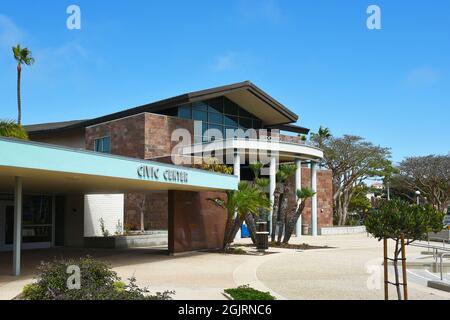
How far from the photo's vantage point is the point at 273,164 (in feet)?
107

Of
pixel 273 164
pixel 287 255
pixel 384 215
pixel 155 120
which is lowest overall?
pixel 287 255

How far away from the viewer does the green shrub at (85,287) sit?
7.84 meters

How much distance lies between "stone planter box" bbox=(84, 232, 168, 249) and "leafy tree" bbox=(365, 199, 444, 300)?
1658cm

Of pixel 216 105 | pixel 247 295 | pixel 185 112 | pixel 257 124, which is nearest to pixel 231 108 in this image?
pixel 216 105

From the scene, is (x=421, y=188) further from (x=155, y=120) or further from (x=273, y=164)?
(x=155, y=120)

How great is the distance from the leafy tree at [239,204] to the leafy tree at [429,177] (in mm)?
38679

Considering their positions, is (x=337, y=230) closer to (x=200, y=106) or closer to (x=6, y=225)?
(x=200, y=106)

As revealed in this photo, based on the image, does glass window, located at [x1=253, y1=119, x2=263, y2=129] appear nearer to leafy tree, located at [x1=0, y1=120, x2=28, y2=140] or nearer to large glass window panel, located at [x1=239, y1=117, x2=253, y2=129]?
large glass window panel, located at [x1=239, y1=117, x2=253, y2=129]

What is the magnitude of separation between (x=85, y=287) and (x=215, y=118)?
28.8 meters

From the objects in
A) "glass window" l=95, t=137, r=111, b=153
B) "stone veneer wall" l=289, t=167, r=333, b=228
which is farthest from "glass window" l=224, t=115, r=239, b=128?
"glass window" l=95, t=137, r=111, b=153

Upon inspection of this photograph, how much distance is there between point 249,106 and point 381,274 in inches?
1013

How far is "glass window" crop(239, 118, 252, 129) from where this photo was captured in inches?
1534

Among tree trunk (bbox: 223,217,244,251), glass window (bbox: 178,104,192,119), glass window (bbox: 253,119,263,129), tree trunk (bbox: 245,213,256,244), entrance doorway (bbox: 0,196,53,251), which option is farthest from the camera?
glass window (bbox: 253,119,263,129)
